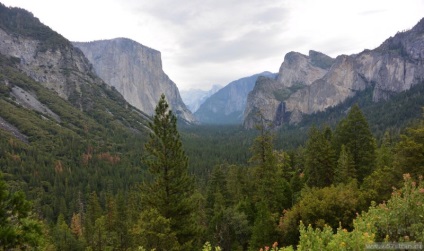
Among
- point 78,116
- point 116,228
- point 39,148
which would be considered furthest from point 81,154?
point 116,228

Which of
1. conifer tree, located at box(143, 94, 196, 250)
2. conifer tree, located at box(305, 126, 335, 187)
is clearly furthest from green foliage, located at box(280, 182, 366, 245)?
conifer tree, located at box(305, 126, 335, 187)

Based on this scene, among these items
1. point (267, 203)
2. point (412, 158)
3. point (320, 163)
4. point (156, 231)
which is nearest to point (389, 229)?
point (156, 231)

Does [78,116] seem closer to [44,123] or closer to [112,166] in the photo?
[44,123]

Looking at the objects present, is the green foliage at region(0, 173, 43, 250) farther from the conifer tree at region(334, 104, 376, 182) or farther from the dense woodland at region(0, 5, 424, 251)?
the conifer tree at region(334, 104, 376, 182)

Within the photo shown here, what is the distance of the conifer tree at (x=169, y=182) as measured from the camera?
2308 cm

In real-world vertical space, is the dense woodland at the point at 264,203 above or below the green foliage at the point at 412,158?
below

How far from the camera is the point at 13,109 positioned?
524ft

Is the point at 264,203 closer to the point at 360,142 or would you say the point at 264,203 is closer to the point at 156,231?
the point at 156,231

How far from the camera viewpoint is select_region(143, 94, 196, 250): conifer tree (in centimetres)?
2308

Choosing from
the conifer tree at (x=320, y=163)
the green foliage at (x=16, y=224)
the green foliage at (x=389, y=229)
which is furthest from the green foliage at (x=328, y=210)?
the green foliage at (x=16, y=224)

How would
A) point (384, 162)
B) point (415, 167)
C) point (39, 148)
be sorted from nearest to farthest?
point (415, 167)
point (384, 162)
point (39, 148)

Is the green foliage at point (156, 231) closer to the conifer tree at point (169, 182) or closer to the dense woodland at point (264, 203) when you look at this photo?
the dense woodland at point (264, 203)

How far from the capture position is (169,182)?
23484 millimetres

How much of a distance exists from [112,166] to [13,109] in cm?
7529
